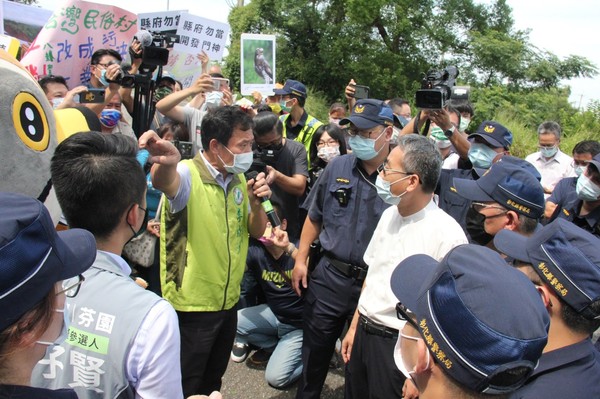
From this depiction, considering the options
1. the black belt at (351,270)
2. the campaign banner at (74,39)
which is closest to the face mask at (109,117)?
the campaign banner at (74,39)

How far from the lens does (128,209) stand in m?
1.65

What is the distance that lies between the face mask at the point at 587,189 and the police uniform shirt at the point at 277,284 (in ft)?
8.05

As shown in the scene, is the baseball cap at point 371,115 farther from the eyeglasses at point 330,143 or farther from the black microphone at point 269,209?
the eyeglasses at point 330,143

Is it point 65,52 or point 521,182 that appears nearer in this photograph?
point 521,182

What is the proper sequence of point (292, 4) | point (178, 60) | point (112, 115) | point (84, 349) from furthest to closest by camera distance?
point (292, 4)
point (178, 60)
point (112, 115)
point (84, 349)

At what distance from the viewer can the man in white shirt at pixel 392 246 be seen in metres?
2.49

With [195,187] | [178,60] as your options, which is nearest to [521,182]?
[195,187]

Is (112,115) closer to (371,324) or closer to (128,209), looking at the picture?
(128,209)

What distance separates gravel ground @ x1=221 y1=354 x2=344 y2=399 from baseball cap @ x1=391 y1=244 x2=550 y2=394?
9.31ft

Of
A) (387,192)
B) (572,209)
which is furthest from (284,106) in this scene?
(387,192)

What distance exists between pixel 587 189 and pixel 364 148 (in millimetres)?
1958

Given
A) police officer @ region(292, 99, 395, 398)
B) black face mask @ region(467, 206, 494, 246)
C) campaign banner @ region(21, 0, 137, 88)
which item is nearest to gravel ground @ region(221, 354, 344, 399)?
police officer @ region(292, 99, 395, 398)

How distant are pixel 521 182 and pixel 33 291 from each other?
2.50 meters

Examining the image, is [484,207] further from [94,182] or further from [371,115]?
[94,182]
